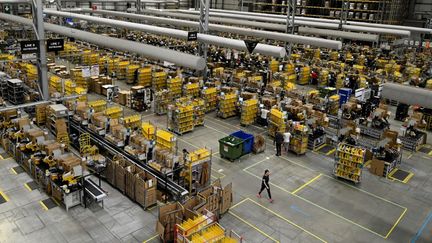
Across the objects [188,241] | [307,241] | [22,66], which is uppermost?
[22,66]

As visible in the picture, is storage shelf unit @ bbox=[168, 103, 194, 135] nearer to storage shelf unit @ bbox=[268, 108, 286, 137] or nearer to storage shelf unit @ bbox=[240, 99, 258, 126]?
storage shelf unit @ bbox=[240, 99, 258, 126]

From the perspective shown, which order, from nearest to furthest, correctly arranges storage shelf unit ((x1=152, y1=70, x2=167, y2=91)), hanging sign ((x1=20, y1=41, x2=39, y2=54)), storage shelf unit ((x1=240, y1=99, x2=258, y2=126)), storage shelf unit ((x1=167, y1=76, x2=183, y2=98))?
hanging sign ((x1=20, y1=41, x2=39, y2=54)), storage shelf unit ((x1=240, y1=99, x2=258, y2=126)), storage shelf unit ((x1=167, y1=76, x2=183, y2=98)), storage shelf unit ((x1=152, y1=70, x2=167, y2=91))

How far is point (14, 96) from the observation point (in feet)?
78.1

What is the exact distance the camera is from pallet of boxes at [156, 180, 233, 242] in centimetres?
1224

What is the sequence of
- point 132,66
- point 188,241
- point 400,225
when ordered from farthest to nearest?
point 132,66 → point 400,225 → point 188,241

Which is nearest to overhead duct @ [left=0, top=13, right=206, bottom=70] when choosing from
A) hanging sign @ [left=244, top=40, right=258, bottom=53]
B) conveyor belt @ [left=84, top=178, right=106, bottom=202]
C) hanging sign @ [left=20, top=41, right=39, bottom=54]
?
hanging sign @ [left=244, top=40, right=258, bottom=53]

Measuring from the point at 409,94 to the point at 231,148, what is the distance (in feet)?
26.5

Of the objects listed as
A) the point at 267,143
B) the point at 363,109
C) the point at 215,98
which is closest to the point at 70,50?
the point at 215,98

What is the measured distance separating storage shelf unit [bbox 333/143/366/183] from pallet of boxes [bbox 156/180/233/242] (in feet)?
20.1

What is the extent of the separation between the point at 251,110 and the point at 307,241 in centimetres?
1144

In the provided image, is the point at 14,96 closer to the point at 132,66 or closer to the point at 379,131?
the point at 132,66

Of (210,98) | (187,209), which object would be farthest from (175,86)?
(187,209)

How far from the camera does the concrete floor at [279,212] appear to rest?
1305cm

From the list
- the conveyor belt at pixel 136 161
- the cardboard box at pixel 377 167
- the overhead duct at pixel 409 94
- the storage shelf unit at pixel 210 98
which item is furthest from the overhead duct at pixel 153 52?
the cardboard box at pixel 377 167
